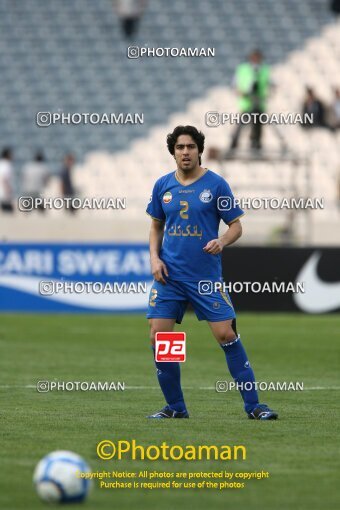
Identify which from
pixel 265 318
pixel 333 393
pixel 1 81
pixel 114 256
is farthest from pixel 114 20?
pixel 333 393

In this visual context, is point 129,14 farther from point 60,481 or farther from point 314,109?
point 60,481

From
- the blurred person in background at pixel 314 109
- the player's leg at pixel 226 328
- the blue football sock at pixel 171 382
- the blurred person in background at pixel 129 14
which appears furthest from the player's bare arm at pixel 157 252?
the blurred person in background at pixel 129 14

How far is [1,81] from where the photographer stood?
30016mm

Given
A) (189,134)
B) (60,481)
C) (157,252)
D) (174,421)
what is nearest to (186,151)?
(189,134)

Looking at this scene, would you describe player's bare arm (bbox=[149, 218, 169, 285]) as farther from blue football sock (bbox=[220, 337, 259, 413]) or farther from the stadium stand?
the stadium stand

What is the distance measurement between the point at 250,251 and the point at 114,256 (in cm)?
236

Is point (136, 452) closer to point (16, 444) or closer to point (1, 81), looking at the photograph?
point (16, 444)

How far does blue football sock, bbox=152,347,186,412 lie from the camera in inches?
360

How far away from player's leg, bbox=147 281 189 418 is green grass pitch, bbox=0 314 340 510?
273 millimetres

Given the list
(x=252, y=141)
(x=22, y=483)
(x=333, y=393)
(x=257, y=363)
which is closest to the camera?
(x=22, y=483)

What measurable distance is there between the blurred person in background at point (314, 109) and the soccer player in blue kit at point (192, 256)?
15522 millimetres

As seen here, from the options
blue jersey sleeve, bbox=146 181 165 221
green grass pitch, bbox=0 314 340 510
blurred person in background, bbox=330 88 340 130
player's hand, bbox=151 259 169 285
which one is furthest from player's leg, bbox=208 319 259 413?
blurred person in background, bbox=330 88 340 130

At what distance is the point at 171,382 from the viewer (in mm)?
9203

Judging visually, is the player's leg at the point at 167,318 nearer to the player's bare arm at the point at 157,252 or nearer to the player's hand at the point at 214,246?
the player's bare arm at the point at 157,252
